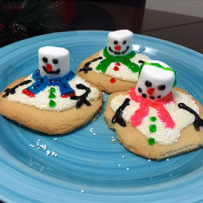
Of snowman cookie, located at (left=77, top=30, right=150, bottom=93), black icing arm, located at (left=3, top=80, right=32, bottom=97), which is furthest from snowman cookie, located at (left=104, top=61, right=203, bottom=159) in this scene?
black icing arm, located at (left=3, top=80, right=32, bottom=97)

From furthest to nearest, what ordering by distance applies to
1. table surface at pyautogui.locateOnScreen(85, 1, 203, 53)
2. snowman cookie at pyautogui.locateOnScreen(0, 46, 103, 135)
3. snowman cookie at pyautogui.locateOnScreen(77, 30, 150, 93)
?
table surface at pyautogui.locateOnScreen(85, 1, 203, 53), snowman cookie at pyautogui.locateOnScreen(77, 30, 150, 93), snowman cookie at pyautogui.locateOnScreen(0, 46, 103, 135)

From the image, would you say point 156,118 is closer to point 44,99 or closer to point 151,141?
point 151,141

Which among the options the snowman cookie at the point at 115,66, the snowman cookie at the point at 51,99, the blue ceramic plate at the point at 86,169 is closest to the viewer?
the blue ceramic plate at the point at 86,169

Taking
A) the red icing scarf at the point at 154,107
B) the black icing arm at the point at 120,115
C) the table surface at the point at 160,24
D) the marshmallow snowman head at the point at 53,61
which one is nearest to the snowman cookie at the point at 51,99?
the marshmallow snowman head at the point at 53,61

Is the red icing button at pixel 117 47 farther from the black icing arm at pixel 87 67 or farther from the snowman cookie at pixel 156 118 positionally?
the snowman cookie at pixel 156 118

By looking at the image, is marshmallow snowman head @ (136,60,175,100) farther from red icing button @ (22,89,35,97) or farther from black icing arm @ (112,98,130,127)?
red icing button @ (22,89,35,97)

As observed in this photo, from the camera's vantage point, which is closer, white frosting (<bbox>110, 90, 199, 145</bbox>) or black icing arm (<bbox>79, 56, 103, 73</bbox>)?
white frosting (<bbox>110, 90, 199, 145</bbox>)
